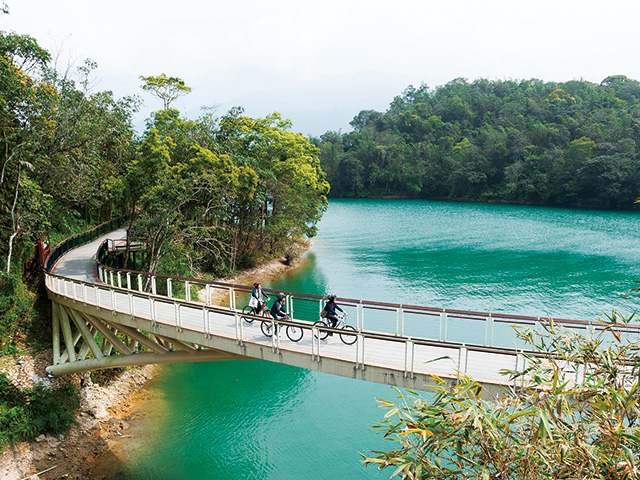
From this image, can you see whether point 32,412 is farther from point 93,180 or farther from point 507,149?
point 507,149

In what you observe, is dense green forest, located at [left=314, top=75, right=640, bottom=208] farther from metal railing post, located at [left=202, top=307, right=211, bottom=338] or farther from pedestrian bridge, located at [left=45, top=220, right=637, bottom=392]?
metal railing post, located at [left=202, top=307, right=211, bottom=338]

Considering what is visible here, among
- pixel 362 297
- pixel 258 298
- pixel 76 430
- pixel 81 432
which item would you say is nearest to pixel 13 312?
pixel 76 430

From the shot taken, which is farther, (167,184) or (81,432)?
(167,184)

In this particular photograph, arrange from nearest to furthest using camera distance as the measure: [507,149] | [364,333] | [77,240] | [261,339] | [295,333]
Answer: [364,333], [261,339], [295,333], [77,240], [507,149]

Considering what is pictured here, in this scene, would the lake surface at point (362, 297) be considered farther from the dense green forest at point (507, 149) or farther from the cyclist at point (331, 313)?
the dense green forest at point (507, 149)

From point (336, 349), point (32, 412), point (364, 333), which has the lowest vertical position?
point (32, 412)

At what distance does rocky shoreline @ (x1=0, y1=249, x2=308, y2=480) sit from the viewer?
41.5 feet

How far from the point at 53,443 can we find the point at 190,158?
50.9ft

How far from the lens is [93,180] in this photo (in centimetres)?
2377

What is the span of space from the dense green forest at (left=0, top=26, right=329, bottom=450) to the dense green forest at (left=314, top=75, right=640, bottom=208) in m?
58.5

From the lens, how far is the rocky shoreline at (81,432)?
12.7 m

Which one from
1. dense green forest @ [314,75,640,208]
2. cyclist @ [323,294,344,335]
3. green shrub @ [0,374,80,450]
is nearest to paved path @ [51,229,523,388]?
cyclist @ [323,294,344,335]

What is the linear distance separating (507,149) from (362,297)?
71.0m

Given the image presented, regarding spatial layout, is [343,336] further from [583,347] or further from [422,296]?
[422,296]
